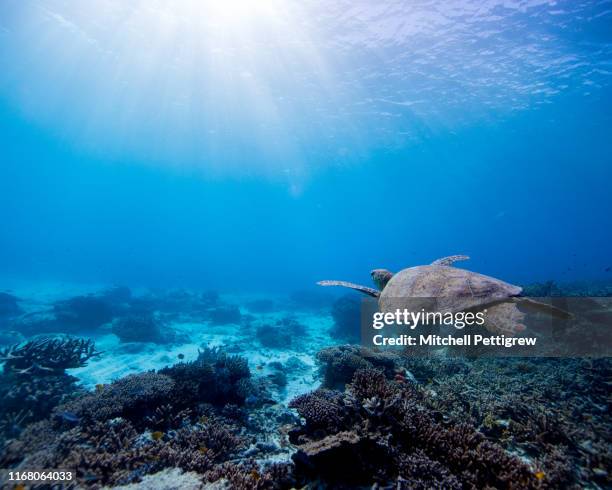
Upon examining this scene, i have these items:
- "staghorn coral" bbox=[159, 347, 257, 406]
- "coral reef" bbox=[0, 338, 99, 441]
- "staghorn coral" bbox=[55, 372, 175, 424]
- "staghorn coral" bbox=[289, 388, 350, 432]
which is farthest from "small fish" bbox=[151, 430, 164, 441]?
"coral reef" bbox=[0, 338, 99, 441]

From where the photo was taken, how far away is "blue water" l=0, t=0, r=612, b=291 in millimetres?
20234

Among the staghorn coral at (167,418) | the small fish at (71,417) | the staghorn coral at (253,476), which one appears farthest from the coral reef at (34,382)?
the staghorn coral at (253,476)

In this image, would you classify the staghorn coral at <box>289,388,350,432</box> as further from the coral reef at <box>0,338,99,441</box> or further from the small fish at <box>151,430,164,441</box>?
the coral reef at <box>0,338,99,441</box>

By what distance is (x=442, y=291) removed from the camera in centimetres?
540

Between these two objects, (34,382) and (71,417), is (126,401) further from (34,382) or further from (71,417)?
(34,382)

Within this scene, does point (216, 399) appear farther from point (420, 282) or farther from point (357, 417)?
point (420, 282)

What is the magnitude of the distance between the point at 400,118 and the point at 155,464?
3723 centimetres

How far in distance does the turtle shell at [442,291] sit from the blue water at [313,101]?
66.4 feet

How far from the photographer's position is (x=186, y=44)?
25297 mm

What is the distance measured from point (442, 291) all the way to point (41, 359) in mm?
11023

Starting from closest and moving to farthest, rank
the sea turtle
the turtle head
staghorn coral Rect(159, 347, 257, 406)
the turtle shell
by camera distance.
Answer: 1. the sea turtle
2. the turtle shell
3. staghorn coral Rect(159, 347, 257, 406)
4. the turtle head

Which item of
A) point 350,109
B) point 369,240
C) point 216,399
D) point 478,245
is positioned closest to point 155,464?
point 216,399

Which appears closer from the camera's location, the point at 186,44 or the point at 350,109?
the point at 186,44

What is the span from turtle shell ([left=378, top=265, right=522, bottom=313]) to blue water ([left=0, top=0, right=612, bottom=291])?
20245mm
